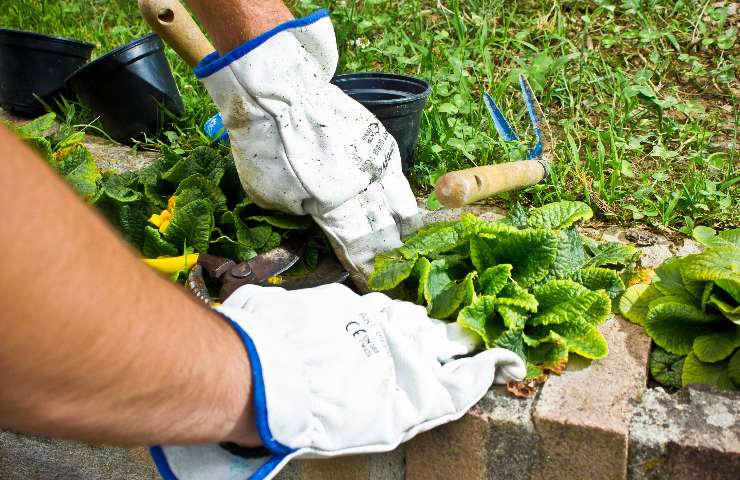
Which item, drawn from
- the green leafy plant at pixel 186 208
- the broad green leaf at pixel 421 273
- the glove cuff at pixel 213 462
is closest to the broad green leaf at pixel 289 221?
the green leafy plant at pixel 186 208

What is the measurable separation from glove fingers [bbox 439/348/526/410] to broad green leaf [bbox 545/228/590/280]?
286mm

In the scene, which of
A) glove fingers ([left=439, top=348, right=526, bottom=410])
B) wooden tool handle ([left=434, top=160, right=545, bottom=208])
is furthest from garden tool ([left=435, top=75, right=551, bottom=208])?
glove fingers ([left=439, top=348, right=526, bottom=410])

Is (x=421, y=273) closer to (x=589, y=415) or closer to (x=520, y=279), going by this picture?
(x=520, y=279)

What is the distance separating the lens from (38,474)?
2.21m

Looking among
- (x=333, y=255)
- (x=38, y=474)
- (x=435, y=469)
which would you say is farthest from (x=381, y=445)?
(x=38, y=474)

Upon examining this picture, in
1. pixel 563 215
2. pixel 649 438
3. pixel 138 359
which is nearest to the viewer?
pixel 138 359

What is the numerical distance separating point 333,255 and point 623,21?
6.49ft

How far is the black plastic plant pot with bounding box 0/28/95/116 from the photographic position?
10.4 ft

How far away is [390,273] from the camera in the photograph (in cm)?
191

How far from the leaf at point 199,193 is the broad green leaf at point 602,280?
992mm

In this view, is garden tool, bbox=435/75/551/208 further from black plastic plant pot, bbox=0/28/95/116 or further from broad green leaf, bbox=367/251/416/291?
black plastic plant pot, bbox=0/28/95/116

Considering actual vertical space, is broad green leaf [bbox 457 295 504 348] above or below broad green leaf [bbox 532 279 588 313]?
above

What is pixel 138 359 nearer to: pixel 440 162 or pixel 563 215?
pixel 563 215

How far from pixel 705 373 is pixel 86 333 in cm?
132
